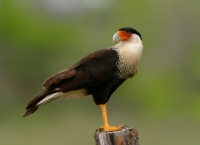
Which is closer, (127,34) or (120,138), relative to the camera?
(120,138)

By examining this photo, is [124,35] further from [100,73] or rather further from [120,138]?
[120,138]

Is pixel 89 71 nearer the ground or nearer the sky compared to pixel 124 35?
nearer the ground

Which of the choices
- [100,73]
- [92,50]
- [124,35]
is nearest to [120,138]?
[100,73]

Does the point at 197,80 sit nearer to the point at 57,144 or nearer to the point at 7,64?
the point at 7,64

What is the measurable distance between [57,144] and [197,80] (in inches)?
618

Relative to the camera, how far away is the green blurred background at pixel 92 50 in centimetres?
1988

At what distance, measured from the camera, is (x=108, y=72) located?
219 inches

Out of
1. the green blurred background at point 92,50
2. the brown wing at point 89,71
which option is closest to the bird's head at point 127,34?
the brown wing at point 89,71

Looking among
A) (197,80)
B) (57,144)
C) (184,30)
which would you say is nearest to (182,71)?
(197,80)

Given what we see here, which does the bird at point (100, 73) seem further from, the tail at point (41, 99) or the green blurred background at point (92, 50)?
the green blurred background at point (92, 50)

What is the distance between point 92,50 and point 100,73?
19.6 m

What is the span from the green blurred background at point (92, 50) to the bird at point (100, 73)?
9.79 metres

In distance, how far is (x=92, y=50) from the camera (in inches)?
990

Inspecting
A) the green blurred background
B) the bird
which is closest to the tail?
the bird
